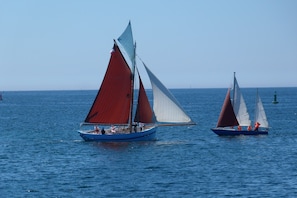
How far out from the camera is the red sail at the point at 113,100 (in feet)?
255

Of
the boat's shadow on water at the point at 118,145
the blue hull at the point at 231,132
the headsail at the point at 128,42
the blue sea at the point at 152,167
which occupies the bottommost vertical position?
the blue sea at the point at 152,167

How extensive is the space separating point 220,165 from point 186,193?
13289 mm

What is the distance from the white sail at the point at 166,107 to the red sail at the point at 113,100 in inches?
152

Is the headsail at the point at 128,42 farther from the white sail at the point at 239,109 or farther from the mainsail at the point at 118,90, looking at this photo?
the white sail at the point at 239,109

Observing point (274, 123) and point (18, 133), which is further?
point (274, 123)

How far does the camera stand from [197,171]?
5594cm

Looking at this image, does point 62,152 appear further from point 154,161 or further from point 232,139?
point 232,139

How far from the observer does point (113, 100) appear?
78000mm

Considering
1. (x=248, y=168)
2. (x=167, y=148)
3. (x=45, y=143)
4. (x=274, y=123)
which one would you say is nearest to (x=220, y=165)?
(x=248, y=168)

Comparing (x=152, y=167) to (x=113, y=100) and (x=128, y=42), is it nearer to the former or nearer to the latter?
(x=113, y=100)

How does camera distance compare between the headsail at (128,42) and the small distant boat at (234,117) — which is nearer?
the headsail at (128,42)

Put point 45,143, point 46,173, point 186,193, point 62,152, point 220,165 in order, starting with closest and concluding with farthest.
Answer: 1. point 186,193
2. point 46,173
3. point 220,165
4. point 62,152
5. point 45,143

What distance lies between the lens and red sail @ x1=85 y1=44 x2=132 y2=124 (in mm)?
77625

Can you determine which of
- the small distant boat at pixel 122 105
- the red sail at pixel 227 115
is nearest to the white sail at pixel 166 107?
the small distant boat at pixel 122 105
